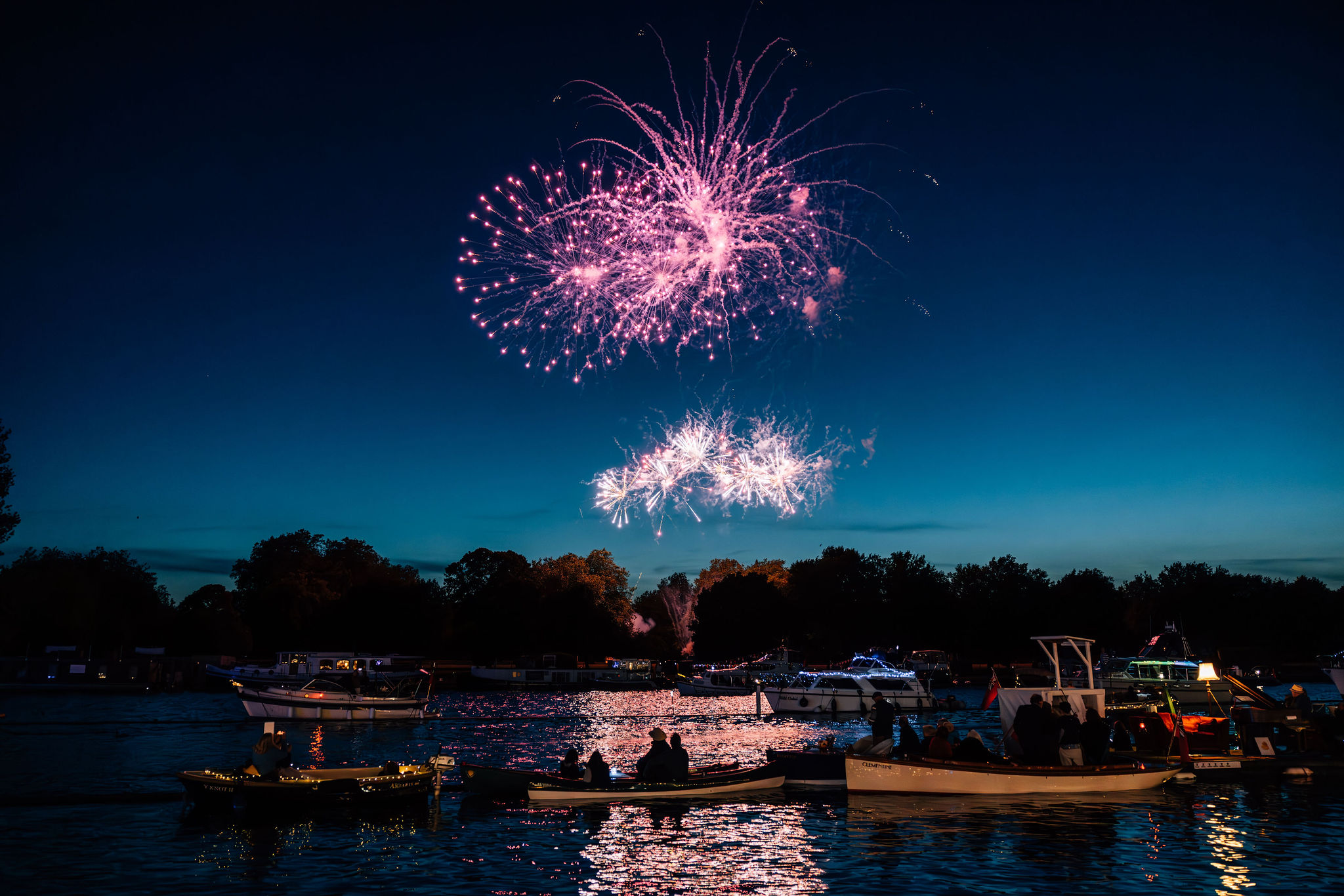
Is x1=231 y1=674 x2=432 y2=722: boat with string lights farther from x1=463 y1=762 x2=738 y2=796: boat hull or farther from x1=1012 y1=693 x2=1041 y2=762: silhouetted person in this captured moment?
x1=1012 y1=693 x2=1041 y2=762: silhouetted person

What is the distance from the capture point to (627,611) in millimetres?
139000

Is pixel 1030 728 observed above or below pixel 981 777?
above

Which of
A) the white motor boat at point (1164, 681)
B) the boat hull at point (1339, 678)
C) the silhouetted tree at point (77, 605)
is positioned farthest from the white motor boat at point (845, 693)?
the silhouetted tree at point (77, 605)

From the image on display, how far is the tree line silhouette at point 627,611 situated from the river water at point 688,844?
86.4 meters

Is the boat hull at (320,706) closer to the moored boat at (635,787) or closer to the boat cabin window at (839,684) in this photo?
the boat cabin window at (839,684)

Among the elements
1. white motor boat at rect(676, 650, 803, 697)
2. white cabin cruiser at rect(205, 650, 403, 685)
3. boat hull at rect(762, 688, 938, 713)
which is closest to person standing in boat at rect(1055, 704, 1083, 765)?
boat hull at rect(762, 688, 938, 713)

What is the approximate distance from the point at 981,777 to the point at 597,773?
1024 centimetres

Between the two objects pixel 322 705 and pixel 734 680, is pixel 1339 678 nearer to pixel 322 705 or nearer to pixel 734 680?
pixel 322 705

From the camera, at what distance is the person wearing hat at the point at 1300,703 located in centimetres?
2884

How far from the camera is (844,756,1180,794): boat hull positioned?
23578mm

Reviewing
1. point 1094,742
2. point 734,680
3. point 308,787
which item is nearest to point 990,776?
point 1094,742

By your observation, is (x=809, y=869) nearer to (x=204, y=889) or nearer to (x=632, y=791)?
(x=632, y=791)

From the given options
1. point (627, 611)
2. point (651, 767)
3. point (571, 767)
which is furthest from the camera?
point (627, 611)

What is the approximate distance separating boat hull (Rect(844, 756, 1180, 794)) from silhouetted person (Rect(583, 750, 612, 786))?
6.70 metres
